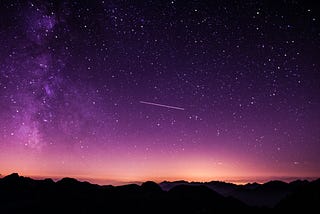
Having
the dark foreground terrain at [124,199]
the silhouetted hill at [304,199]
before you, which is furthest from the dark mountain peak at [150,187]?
the silhouetted hill at [304,199]

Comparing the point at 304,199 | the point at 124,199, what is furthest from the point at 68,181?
the point at 304,199

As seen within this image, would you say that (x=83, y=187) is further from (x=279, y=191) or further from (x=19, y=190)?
(x=279, y=191)

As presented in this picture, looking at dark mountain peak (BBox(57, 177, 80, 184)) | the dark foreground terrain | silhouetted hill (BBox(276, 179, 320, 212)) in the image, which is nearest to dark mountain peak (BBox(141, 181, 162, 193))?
the dark foreground terrain

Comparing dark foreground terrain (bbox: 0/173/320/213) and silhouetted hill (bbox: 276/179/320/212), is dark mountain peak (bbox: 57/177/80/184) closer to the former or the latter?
dark foreground terrain (bbox: 0/173/320/213)

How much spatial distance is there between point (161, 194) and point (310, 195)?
1591 inches

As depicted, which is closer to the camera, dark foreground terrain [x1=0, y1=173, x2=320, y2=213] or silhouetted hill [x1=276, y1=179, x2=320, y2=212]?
silhouetted hill [x1=276, y1=179, x2=320, y2=212]

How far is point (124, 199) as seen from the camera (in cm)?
7312

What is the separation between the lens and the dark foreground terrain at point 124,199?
5378cm

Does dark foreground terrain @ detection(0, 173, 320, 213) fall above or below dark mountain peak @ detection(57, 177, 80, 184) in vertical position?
below

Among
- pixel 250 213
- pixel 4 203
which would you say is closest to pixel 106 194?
pixel 4 203

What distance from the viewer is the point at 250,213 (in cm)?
5166

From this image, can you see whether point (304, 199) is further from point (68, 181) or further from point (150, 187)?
point (68, 181)

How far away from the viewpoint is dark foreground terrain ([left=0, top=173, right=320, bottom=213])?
53.8 meters

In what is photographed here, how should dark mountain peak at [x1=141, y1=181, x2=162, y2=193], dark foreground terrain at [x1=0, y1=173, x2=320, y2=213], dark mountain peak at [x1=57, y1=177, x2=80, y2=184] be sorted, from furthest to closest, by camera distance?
dark mountain peak at [x1=57, y1=177, x2=80, y2=184]
dark mountain peak at [x1=141, y1=181, x2=162, y2=193]
dark foreground terrain at [x1=0, y1=173, x2=320, y2=213]
